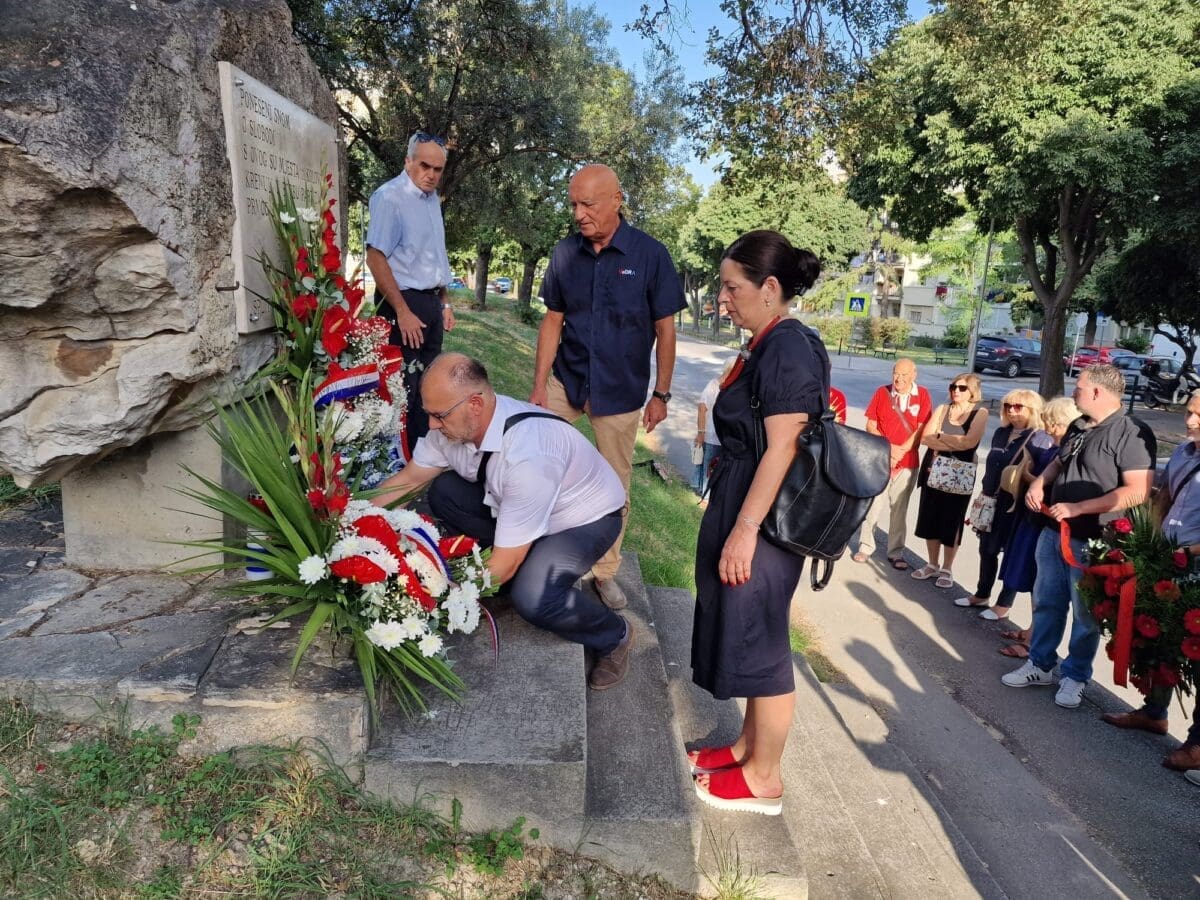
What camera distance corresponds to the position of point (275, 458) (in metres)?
2.83

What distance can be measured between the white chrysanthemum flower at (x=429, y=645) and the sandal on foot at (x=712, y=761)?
107 cm

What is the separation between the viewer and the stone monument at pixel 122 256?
2531mm

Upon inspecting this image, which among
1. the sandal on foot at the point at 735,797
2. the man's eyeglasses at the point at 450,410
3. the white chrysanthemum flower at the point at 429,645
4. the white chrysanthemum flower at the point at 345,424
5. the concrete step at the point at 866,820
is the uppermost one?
the man's eyeglasses at the point at 450,410

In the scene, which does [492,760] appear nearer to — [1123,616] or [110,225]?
[110,225]

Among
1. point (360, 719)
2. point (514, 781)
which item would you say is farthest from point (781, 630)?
point (360, 719)

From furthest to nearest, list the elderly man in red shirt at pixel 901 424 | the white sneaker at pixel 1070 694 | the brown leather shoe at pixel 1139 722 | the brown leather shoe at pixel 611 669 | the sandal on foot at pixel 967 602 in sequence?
1. the elderly man in red shirt at pixel 901 424
2. the sandal on foot at pixel 967 602
3. the white sneaker at pixel 1070 694
4. the brown leather shoe at pixel 1139 722
5. the brown leather shoe at pixel 611 669

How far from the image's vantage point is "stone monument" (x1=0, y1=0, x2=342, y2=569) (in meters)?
2.53

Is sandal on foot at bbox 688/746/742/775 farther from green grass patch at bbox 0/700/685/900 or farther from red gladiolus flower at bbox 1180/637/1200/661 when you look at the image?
red gladiolus flower at bbox 1180/637/1200/661

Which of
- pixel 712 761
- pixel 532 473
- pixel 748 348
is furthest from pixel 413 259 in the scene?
pixel 712 761

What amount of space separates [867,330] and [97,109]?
41.2 metres

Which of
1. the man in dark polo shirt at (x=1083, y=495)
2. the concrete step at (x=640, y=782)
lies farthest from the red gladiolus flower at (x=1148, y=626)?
the concrete step at (x=640, y=782)

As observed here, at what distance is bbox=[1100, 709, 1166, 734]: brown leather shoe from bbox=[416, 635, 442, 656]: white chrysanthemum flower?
3785 mm

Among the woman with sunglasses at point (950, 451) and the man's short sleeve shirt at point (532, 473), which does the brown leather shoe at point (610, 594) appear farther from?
the woman with sunglasses at point (950, 451)

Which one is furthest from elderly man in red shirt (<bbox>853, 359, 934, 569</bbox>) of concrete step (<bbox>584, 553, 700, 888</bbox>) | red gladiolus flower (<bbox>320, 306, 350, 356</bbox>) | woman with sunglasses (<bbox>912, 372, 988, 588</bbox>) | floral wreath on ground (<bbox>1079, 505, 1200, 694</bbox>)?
red gladiolus flower (<bbox>320, 306, 350, 356</bbox>)
